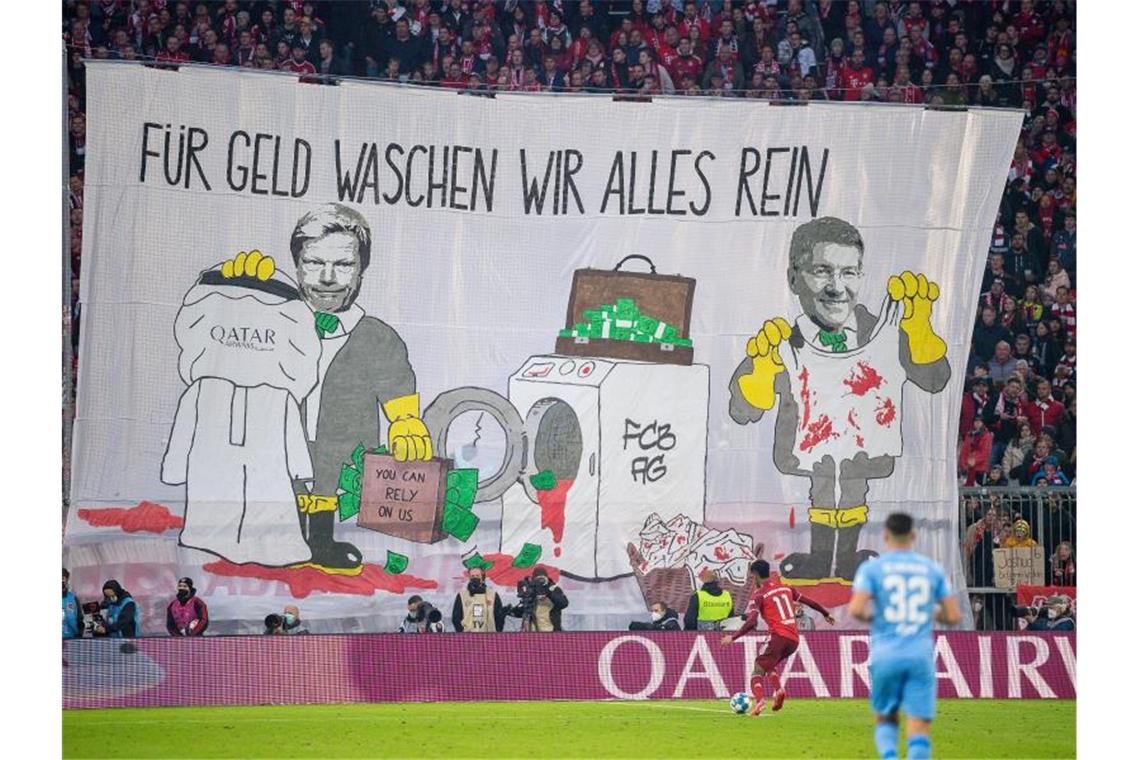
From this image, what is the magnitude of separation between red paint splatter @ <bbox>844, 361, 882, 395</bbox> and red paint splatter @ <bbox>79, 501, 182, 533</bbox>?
8387 millimetres

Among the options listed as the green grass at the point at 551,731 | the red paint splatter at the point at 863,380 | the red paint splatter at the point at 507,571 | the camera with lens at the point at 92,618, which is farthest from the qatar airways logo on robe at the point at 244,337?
the red paint splatter at the point at 863,380

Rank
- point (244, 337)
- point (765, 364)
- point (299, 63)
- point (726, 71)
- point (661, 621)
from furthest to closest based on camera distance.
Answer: point (726, 71) → point (299, 63) → point (765, 364) → point (244, 337) → point (661, 621)

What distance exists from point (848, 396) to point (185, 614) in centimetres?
846

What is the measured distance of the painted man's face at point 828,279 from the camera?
734 inches

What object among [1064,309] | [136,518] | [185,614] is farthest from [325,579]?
[1064,309]

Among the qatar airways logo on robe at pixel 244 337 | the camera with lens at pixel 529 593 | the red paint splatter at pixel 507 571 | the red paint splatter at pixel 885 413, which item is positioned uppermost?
the qatar airways logo on robe at pixel 244 337

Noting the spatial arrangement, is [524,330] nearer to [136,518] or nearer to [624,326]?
[624,326]

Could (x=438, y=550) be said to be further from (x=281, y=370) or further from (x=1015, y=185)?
(x=1015, y=185)

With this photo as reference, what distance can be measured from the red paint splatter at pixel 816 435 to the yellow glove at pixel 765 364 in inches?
23.1

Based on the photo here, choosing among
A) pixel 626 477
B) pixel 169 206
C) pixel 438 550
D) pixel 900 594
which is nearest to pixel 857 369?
pixel 626 477

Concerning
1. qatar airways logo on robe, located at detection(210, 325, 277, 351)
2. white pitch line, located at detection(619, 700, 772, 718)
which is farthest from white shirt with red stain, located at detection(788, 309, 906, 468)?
qatar airways logo on robe, located at detection(210, 325, 277, 351)

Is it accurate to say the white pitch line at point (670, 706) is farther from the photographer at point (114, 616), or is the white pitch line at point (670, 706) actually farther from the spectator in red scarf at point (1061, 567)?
the photographer at point (114, 616)

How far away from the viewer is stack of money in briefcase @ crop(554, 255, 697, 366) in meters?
18.5

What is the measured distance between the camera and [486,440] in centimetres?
→ 1841
